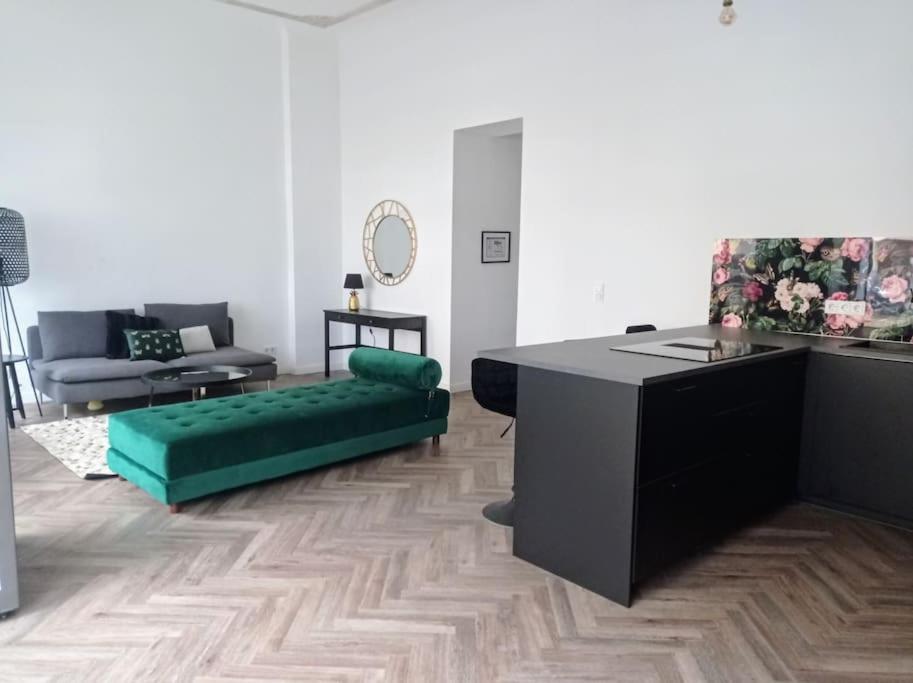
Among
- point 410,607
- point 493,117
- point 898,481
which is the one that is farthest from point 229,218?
point 898,481

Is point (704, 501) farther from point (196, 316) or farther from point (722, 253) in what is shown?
point (196, 316)

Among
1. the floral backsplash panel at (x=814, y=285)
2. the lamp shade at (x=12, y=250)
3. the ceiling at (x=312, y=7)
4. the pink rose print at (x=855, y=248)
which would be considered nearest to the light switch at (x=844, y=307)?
the floral backsplash panel at (x=814, y=285)

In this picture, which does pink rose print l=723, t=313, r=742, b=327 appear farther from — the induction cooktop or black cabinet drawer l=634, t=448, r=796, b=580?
black cabinet drawer l=634, t=448, r=796, b=580

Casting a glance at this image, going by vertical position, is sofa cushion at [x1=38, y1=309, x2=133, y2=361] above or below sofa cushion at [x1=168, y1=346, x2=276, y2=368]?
above

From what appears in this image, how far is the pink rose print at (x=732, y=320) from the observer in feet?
13.4

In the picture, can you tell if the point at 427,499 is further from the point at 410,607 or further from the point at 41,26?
the point at 41,26

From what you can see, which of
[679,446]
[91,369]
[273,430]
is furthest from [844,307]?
[91,369]

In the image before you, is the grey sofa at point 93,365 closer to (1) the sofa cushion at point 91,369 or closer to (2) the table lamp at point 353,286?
(1) the sofa cushion at point 91,369

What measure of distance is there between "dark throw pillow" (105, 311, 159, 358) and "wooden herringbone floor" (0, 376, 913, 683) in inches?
84.6

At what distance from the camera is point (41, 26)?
17.7ft

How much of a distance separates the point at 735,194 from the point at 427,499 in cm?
256

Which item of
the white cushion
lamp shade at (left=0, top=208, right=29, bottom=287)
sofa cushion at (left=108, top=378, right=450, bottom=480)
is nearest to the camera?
sofa cushion at (left=108, top=378, right=450, bottom=480)

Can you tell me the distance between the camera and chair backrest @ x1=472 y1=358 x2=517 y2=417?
3219mm

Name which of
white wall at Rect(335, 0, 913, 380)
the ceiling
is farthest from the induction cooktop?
the ceiling
